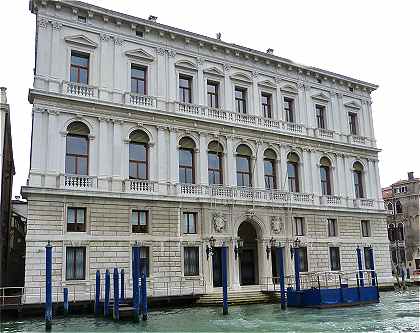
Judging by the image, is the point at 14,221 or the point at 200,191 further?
the point at 14,221

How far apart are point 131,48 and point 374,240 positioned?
60.7 feet

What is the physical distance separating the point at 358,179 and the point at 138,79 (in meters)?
15.7

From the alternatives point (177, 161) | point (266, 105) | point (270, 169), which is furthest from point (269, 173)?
point (177, 161)

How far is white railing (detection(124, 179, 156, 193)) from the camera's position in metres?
22.4

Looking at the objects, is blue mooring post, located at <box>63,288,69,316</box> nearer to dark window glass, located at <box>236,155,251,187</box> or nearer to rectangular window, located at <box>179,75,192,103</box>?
dark window glass, located at <box>236,155,251,187</box>

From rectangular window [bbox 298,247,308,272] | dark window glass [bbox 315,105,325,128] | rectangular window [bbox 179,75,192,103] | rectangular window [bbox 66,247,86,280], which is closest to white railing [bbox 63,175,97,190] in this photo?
rectangular window [bbox 66,247,86,280]

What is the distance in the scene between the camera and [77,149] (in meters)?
21.9

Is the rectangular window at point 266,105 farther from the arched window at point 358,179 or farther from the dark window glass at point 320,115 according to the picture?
the arched window at point 358,179

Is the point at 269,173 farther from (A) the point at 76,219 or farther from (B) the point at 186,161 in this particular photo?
(A) the point at 76,219

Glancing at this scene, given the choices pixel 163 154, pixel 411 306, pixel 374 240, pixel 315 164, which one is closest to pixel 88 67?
pixel 163 154

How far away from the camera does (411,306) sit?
2020 centimetres

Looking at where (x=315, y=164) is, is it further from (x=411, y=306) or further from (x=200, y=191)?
(x=411, y=306)

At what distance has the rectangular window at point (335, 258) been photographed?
2801 cm

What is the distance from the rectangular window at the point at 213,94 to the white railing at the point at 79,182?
7.87 metres
